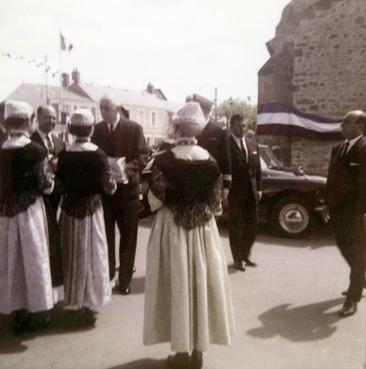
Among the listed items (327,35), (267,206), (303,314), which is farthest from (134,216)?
(327,35)

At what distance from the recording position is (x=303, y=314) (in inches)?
198

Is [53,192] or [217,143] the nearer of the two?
[53,192]

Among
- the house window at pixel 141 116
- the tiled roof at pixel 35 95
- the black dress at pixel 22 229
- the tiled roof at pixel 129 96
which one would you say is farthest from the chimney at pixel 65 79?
the black dress at pixel 22 229

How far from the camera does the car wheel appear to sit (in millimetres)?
8633

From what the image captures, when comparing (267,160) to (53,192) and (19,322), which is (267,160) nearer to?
(53,192)

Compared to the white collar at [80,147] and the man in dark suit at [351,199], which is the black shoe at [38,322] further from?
the man in dark suit at [351,199]

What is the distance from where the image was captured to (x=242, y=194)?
6828 mm

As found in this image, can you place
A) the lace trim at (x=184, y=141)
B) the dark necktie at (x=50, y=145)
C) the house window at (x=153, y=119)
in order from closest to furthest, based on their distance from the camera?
the lace trim at (x=184, y=141) → the dark necktie at (x=50, y=145) → the house window at (x=153, y=119)

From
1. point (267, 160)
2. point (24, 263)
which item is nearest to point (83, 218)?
point (24, 263)

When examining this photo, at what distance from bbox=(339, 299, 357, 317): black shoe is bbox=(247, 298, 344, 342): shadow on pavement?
0.07 meters

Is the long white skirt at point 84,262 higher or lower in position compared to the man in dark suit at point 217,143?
lower

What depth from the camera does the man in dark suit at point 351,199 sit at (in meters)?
4.98

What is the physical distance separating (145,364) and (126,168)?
233 cm

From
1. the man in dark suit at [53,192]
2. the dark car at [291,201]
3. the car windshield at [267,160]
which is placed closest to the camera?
the man in dark suit at [53,192]
